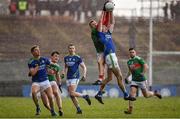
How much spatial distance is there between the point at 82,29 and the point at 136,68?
21.9 meters

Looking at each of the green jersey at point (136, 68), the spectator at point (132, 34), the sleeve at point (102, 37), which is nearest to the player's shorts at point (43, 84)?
the sleeve at point (102, 37)

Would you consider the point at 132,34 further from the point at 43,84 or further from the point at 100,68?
the point at 100,68

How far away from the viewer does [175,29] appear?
4753 cm

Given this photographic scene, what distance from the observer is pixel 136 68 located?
25.6m

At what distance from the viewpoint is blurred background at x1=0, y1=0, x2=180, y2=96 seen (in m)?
44.7

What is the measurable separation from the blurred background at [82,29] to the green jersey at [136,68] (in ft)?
58.8

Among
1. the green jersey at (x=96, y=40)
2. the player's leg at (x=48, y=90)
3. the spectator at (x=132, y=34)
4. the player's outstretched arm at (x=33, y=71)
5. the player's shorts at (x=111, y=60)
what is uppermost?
the green jersey at (x=96, y=40)

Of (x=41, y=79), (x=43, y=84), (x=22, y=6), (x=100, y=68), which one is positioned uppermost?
(x=22, y=6)

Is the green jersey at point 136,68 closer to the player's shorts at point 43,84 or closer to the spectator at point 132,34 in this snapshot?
the player's shorts at point 43,84

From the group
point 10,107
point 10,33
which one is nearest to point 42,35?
point 10,33

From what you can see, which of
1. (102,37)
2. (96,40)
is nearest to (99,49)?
(96,40)

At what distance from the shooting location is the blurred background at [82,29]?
44.7 metres

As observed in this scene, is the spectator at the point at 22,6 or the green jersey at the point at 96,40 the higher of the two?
the green jersey at the point at 96,40

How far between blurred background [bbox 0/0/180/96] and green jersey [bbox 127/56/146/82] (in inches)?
706
